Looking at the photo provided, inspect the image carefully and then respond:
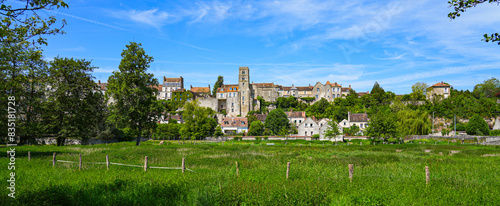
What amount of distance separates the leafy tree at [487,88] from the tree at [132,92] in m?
134

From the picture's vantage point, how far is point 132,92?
127ft

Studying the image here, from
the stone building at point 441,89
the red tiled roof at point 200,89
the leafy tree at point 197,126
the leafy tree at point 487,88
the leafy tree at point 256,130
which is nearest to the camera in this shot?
the leafy tree at point 197,126

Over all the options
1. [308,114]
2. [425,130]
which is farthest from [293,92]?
[425,130]

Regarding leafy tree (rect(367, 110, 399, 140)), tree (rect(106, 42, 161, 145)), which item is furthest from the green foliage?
tree (rect(106, 42, 161, 145))

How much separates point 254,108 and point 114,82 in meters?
94.0

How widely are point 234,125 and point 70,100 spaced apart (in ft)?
205

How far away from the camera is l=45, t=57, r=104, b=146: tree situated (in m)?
36.0

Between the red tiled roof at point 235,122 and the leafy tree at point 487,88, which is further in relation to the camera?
the leafy tree at point 487,88

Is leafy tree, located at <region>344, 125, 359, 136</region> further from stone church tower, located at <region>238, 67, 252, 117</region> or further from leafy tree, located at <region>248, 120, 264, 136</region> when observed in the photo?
stone church tower, located at <region>238, 67, 252, 117</region>

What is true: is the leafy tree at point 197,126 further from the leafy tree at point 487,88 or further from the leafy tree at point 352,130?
the leafy tree at point 487,88

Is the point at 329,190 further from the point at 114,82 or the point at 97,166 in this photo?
the point at 114,82

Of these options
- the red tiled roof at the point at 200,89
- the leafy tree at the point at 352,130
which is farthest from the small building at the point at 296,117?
the red tiled roof at the point at 200,89

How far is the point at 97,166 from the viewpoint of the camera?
1773 cm

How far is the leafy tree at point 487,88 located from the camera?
399 feet
